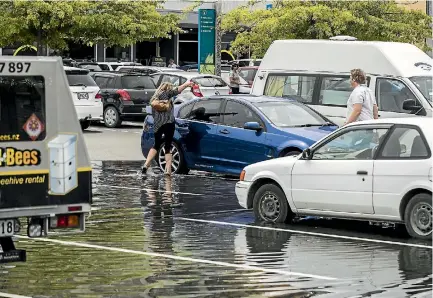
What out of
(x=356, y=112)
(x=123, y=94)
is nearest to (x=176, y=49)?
(x=123, y=94)

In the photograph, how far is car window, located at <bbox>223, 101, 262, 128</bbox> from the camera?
18.1 m

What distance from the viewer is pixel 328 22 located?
3153 cm

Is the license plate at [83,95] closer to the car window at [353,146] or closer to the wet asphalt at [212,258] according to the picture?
the wet asphalt at [212,258]

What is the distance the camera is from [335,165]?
13047 millimetres

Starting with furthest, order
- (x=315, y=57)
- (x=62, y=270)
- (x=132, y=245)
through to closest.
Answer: (x=315, y=57)
(x=132, y=245)
(x=62, y=270)

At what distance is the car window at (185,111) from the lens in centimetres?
1941

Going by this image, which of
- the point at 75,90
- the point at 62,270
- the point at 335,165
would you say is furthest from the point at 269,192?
the point at 75,90

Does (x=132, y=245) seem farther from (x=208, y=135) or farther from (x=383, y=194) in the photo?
(x=208, y=135)

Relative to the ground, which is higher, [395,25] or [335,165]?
[395,25]

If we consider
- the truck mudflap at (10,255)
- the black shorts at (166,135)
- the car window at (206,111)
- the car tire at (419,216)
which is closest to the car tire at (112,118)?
the black shorts at (166,135)

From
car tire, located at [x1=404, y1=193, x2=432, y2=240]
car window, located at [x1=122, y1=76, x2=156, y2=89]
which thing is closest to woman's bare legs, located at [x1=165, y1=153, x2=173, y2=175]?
car tire, located at [x1=404, y1=193, x2=432, y2=240]

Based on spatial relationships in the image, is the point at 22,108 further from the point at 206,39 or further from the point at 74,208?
the point at 206,39

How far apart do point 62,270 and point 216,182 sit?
26.6 feet

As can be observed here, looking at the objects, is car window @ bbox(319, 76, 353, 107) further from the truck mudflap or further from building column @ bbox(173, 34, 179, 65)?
building column @ bbox(173, 34, 179, 65)
